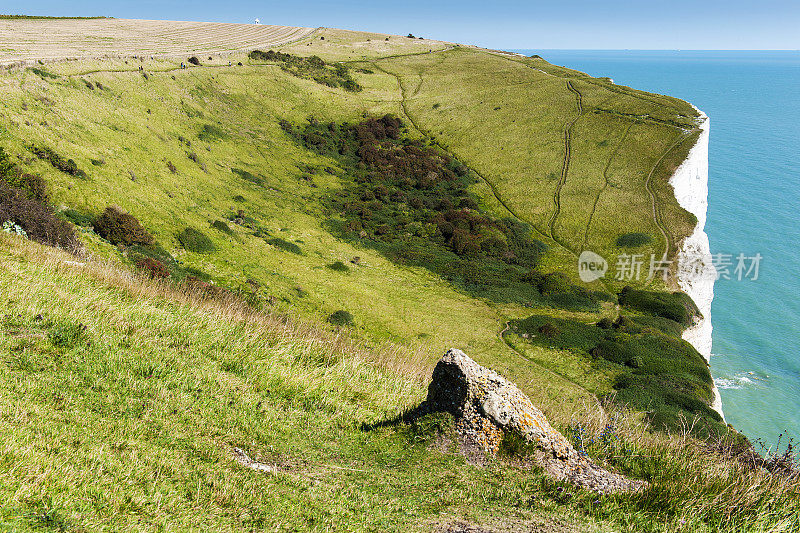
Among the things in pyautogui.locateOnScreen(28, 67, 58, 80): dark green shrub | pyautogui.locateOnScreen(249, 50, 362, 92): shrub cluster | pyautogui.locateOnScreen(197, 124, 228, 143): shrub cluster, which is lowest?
pyautogui.locateOnScreen(197, 124, 228, 143): shrub cluster

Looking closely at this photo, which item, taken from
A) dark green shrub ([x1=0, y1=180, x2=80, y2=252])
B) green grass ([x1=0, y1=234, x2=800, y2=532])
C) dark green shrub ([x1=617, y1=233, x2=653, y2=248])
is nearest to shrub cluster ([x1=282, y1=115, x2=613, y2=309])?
dark green shrub ([x1=617, y1=233, x2=653, y2=248])

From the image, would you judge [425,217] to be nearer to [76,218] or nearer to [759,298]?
[76,218]

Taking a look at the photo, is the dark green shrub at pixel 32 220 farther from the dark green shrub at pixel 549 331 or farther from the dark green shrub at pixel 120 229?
the dark green shrub at pixel 549 331

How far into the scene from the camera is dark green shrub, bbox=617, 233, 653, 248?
65.9 m

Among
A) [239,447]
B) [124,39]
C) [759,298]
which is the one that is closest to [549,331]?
[239,447]

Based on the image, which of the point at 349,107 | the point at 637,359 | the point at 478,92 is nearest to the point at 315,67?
the point at 349,107

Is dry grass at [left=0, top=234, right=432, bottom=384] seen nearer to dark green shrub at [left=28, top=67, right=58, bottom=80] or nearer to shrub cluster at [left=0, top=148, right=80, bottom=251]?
shrub cluster at [left=0, top=148, right=80, bottom=251]

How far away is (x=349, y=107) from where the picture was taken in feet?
339

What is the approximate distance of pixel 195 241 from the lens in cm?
4016

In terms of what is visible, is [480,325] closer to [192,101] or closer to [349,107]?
[192,101]

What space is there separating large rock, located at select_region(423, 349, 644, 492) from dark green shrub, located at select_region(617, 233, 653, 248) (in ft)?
215

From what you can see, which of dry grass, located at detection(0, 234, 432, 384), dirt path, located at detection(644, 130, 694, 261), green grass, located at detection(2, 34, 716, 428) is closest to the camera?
dry grass, located at detection(0, 234, 432, 384)

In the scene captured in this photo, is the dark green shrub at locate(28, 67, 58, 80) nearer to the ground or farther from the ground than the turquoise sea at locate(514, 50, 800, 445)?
farther from the ground

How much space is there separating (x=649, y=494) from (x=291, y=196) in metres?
64.4
